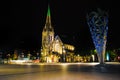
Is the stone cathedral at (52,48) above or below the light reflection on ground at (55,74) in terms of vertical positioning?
above

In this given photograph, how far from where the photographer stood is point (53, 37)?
599ft

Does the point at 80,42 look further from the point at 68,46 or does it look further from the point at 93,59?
the point at 68,46

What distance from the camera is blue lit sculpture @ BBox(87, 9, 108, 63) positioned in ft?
168

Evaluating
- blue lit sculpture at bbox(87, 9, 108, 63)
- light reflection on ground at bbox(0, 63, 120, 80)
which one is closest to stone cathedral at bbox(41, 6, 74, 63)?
blue lit sculpture at bbox(87, 9, 108, 63)

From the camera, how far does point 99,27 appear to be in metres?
51.7

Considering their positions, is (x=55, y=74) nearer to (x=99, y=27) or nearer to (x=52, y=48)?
(x=99, y=27)

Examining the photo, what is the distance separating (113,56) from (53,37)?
75.7m

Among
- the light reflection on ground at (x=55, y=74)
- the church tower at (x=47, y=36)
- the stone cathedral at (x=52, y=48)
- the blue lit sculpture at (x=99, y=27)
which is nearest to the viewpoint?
the light reflection on ground at (x=55, y=74)

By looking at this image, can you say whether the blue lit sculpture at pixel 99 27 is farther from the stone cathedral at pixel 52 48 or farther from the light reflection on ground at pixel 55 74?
the stone cathedral at pixel 52 48

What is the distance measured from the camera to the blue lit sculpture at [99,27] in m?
51.2

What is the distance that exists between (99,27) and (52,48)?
368 feet

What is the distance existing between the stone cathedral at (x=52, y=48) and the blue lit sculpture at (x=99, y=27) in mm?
85043

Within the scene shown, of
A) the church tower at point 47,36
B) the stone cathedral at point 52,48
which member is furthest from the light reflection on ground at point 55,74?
the church tower at point 47,36

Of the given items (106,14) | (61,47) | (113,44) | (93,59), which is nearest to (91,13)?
(106,14)
